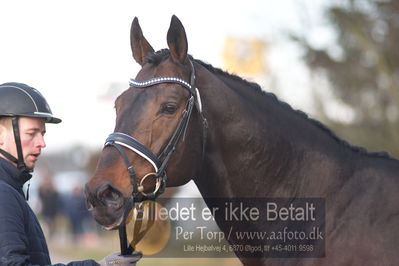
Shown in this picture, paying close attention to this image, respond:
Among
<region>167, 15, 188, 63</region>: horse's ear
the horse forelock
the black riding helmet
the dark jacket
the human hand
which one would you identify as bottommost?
the human hand

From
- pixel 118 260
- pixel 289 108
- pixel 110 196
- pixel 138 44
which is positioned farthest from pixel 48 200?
pixel 118 260

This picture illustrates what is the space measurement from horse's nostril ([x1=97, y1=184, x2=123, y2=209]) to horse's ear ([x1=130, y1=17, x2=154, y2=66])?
3.71 feet

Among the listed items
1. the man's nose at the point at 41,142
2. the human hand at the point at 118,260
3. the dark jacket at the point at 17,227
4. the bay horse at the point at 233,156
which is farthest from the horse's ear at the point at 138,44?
the human hand at the point at 118,260

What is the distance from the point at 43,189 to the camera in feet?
69.5

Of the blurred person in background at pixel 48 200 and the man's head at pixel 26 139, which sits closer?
the man's head at pixel 26 139

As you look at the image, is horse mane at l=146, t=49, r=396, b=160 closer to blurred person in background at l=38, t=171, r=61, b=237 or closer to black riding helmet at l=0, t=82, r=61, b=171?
black riding helmet at l=0, t=82, r=61, b=171

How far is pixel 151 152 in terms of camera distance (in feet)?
13.2

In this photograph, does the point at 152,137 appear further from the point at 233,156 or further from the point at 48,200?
the point at 48,200

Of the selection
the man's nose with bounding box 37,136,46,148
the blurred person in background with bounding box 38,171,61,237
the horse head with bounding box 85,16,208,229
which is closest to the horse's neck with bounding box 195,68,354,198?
the horse head with bounding box 85,16,208,229

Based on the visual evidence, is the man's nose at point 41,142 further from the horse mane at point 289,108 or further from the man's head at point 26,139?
the horse mane at point 289,108

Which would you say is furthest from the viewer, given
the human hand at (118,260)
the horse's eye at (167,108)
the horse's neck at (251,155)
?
the horse's neck at (251,155)

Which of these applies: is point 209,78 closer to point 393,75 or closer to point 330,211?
point 330,211

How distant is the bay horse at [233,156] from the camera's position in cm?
396

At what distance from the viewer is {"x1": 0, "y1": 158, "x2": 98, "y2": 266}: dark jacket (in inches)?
133
